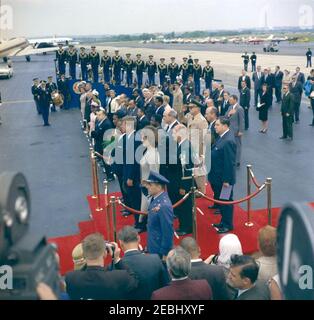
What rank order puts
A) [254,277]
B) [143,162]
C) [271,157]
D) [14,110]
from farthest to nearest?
[14,110]
[271,157]
[143,162]
[254,277]

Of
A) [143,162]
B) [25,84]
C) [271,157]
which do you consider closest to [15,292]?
[143,162]

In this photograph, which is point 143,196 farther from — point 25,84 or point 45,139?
point 25,84

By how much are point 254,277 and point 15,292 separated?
7.60 ft

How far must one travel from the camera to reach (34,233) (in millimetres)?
1279

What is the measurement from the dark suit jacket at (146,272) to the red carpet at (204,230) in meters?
2.43

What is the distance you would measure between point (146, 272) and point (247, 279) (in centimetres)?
91

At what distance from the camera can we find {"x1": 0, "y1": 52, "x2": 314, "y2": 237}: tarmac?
871 centimetres

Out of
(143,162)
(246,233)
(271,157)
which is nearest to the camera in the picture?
(143,162)

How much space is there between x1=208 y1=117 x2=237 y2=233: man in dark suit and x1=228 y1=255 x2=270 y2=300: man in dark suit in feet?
12.2

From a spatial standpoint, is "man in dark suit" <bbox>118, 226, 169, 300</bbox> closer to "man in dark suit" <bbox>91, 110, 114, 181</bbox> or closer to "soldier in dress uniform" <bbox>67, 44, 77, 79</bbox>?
"man in dark suit" <bbox>91, 110, 114, 181</bbox>

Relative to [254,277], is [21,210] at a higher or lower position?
higher

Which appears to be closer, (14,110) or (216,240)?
(216,240)

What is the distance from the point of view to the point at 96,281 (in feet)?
10.9

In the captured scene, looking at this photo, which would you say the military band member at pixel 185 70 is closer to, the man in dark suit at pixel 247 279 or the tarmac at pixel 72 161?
the tarmac at pixel 72 161
